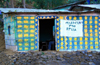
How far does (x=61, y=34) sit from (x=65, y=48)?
0.81m

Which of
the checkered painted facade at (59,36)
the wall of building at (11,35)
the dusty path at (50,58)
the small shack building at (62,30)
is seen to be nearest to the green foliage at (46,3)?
the wall of building at (11,35)

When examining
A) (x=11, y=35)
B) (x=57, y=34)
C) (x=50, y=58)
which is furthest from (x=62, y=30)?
(x=11, y=35)

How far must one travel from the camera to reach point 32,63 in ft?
16.1

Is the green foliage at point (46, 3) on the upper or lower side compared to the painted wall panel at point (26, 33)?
upper

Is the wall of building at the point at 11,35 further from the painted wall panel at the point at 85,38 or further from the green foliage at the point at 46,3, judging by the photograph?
the green foliage at the point at 46,3

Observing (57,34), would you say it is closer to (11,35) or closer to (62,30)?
(62,30)

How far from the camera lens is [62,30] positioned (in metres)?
5.89

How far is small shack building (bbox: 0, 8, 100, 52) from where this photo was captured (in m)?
5.77

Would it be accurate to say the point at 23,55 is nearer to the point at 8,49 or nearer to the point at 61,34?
the point at 8,49

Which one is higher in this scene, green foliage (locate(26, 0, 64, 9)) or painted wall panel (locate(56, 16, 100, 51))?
green foliage (locate(26, 0, 64, 9))

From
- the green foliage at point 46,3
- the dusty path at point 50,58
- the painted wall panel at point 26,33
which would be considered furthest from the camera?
the green foliage at point 46,3

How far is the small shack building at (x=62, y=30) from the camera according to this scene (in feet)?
18.9

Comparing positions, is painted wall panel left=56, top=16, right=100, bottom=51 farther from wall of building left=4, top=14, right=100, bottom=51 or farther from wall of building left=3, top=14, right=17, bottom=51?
wall of building left=3, top=14, right=17, bottom=51

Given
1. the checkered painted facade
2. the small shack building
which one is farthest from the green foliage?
the checkered painted facade
